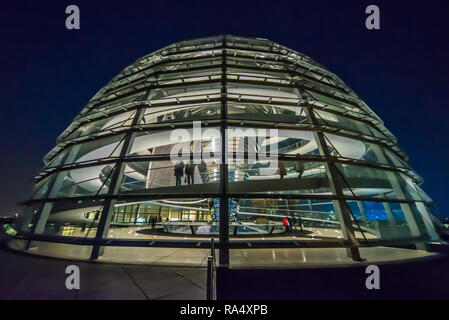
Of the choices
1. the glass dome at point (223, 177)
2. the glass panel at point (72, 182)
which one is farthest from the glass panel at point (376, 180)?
the glass panel at point (72, 182)

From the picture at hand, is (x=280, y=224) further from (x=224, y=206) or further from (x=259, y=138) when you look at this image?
(x=259, y=138)

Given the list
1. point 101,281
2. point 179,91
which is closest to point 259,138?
point 179,91

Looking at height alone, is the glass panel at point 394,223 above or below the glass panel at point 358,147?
below

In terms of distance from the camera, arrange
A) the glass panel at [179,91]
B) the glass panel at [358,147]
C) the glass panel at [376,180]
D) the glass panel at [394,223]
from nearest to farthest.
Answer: the glass panel at [394,223] < the glass panel at [376,180] < the glass panel at [358,147] < the glass panel at [179,91]

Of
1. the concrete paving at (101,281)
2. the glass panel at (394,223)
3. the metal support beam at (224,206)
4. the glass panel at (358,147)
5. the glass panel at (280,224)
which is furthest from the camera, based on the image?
the glass panel at (280,224)

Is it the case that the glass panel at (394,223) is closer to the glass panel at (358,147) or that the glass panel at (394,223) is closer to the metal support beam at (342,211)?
the metal support beam at (342,211)

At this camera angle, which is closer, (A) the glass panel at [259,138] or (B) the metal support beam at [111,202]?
(B) the metal support beam at [111,202]

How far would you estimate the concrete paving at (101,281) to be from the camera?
3.06 meters

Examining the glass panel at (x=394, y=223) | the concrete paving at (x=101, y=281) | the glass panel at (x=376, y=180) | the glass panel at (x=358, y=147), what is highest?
the glass panel at (x=358, y=147)

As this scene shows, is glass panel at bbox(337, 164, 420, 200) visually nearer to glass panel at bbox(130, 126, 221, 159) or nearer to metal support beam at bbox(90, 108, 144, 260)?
glass panel at bbox(130, 126, 221, 159)

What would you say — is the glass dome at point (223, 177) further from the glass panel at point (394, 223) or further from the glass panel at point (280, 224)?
the glass panel at point (280, 224)

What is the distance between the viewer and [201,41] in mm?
11445

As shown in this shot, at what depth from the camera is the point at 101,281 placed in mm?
3529
